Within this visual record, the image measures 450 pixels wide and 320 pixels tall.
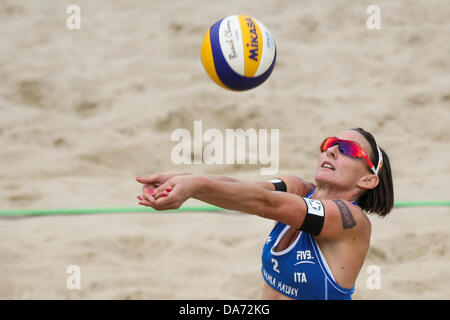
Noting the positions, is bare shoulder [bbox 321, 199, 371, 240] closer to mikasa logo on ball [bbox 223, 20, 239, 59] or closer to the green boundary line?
mikasa logo on ball [bbox 223, 20, 239, 59]

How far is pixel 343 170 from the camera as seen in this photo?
99.0 inches

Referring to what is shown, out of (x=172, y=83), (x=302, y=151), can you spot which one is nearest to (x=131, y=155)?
(x=172, y=83)

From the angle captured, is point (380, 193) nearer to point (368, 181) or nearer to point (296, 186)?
point (368, 181)

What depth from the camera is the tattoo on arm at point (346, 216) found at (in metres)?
2.26

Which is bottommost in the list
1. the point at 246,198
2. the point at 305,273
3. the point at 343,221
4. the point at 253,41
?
the point at 305,273

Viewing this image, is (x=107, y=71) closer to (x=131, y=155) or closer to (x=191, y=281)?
(x=131, y=155)

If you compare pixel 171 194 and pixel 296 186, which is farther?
pixel 296 186

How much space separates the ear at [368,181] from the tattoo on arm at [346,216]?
0.26 meters

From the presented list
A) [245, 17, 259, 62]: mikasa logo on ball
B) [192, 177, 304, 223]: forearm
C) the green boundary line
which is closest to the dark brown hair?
[192, 177, 304, 223]: forearm

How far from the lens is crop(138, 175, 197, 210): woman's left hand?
6.17ft

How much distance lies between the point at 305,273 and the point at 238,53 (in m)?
1.11

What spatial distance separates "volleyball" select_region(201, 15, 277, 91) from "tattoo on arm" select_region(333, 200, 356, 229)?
90 cm

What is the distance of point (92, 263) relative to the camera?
12.1 feet

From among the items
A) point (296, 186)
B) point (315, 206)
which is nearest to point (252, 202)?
point (315, 206)
